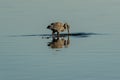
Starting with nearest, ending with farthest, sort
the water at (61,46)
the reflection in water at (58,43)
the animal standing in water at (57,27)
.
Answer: the water at (61,46) < the reflection in water at (58,43) < the animal standing in water at (57,27)

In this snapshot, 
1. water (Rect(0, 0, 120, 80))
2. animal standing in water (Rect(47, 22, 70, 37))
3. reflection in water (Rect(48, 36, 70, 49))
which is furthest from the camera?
animal standing in water (Rect(47, 22, 70, 37))

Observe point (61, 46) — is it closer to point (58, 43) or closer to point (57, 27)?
point (58, 43)

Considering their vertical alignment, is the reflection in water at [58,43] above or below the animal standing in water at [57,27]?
below

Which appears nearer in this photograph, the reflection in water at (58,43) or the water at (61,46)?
the water at (61,46)

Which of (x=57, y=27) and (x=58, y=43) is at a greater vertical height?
(x=57, y=27)

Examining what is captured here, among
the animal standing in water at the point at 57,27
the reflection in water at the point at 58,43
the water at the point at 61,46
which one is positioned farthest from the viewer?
the animal standing in water at the point at 57,27

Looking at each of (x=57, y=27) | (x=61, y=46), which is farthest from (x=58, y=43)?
(x=57, y=27)

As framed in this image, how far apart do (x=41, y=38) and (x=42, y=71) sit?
10.5 m

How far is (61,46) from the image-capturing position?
78.8 feet

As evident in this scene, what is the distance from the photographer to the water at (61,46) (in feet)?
54.4

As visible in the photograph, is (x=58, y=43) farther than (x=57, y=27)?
No

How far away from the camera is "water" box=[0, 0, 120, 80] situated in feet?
54.4

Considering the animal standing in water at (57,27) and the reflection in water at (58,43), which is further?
the animal standing in water at (57,27)

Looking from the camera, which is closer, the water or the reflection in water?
the water
